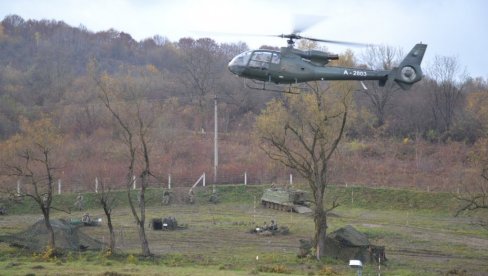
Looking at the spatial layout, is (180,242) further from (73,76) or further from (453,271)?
(73,76)

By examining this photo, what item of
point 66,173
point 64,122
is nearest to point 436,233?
point 66,173

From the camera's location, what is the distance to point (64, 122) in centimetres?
7300

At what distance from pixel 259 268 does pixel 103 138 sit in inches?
1881

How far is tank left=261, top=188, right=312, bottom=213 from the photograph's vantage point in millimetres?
44719

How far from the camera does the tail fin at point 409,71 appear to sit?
25.8 metres

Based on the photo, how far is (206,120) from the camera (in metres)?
78.5

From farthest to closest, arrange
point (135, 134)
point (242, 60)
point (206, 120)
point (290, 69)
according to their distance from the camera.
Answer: point (206, 120), point (135, 134), point (242, 60), point (290, 69)

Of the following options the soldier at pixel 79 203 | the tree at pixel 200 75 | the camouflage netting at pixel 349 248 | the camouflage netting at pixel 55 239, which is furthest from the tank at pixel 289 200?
the tree at pixel 200 75

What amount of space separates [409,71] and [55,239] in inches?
580

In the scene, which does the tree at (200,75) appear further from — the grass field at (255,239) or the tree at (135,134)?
the grass field at (255,239)

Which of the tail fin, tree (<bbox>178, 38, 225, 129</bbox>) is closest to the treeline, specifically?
tree (<bbox>178, 38, 225, 129</bbox>)

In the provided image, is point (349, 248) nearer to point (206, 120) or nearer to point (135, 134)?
point (135, 134)

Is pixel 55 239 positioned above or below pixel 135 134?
below

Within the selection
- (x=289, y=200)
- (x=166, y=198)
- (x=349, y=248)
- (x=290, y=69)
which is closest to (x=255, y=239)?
(x=349, y=248)
